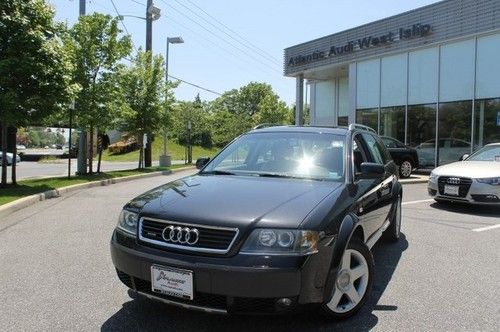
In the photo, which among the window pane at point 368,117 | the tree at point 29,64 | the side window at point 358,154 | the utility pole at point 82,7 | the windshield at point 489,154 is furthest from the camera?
the window pane at point 368,117

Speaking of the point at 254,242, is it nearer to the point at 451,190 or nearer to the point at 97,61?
the point at 451,190

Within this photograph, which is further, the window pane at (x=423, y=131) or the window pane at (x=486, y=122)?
the window pane at (x=423, y=131)

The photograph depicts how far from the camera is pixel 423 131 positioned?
63.2 ft

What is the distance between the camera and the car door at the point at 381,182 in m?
5.22

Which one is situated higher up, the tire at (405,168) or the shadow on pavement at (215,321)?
the tire at (405,168)

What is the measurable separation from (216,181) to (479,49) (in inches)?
627

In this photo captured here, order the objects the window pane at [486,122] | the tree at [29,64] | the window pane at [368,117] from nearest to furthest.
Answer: the tree at [29,64] → the window pane at [486,122] → the window pane at [368,117]

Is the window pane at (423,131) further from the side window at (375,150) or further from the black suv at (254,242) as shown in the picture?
the black suv at (254,242)

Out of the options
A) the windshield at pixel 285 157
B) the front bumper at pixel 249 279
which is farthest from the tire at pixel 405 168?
the front bumper at pixel 249 279

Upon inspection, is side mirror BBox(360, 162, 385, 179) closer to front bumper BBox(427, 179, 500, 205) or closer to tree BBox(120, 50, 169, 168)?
front bumper BBox(427, 179, 500, 205)

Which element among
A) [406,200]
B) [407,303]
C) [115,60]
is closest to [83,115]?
[115,60]

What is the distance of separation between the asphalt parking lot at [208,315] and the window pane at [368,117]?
13.7m

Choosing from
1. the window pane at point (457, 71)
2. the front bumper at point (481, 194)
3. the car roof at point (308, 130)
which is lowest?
the front bumper at point (481, 194)

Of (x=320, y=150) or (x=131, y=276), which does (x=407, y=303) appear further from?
(x=131, y=276)
